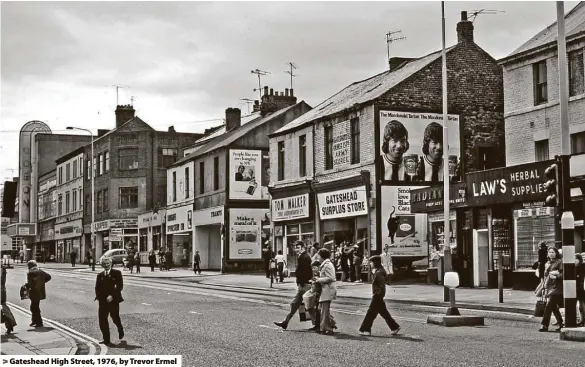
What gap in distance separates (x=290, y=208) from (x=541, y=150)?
16403 millimetres

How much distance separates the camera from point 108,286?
1540cm

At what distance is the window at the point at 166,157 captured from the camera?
71375mm

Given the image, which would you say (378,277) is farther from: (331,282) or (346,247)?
(346,247)

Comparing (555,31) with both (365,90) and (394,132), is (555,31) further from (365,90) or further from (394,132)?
(365,90)

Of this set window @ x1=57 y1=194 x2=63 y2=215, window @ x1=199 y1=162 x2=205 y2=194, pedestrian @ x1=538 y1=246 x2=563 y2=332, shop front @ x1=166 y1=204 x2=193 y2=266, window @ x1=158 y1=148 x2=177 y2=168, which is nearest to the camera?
pedestrian @ x1=538 y1=246 x2=563 y2=332

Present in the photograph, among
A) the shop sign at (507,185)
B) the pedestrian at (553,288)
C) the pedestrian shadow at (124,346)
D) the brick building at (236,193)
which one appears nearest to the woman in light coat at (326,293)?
the pedestrian shadow at (124,346)

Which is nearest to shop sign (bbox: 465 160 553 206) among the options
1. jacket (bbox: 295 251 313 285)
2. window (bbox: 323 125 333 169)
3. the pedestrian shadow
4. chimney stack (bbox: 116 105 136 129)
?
window (bbox: 323 125 333 169)

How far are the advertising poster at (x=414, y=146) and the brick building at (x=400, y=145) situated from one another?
4 centimetres

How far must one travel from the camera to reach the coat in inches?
655

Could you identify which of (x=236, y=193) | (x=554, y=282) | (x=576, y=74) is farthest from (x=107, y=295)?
(x=236, y=193)

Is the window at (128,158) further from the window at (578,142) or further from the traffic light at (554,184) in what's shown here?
the traffic light at (554,184)

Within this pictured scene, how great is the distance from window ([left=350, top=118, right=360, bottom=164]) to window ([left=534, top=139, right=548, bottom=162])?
9279mm

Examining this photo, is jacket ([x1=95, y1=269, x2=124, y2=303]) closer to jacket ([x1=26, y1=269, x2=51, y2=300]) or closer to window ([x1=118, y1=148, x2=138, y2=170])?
jacket ([x1=26, y1=269, x2=51, y2=300])

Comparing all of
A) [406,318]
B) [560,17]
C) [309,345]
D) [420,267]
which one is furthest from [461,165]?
[309,345]
